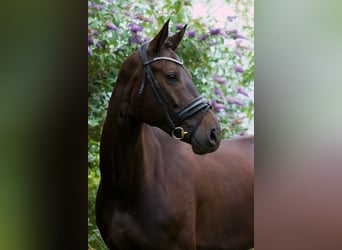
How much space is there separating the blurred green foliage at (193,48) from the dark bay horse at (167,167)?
0.09 m

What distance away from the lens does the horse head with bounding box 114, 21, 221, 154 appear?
8.50 feet

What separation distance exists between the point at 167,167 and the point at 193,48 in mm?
665

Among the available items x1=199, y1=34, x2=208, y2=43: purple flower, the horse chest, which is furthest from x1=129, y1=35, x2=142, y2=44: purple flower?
the horse chest

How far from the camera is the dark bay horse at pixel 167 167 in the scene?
262cm

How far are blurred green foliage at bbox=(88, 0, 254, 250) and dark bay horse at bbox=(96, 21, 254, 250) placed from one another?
92mm

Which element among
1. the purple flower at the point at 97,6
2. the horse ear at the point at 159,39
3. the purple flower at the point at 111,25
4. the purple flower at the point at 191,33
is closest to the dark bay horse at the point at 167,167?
the horse ear at the point at 159,39

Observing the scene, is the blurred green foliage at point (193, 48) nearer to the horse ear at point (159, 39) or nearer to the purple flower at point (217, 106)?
the purple flower at point (217, 106)

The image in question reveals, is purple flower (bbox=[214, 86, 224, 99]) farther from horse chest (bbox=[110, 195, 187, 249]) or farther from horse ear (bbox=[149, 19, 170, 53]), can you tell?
horse chest (bbox=[110, 195, 187, 249])

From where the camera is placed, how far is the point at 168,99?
260 cm
